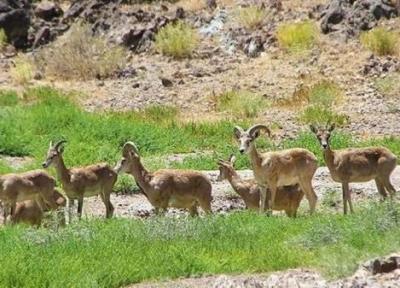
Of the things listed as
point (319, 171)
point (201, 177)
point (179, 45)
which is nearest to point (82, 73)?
point (179, 45)

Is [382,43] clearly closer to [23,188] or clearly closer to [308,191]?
[308,191]

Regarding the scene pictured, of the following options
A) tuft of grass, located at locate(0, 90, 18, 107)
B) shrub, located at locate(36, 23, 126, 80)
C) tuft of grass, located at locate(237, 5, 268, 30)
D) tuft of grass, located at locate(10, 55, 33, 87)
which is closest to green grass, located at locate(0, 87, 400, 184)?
tuft of grass, located at locate(0, 90, 18, 107)

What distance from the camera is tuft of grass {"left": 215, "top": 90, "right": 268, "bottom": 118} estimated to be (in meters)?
29.6

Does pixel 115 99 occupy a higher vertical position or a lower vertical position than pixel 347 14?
A: lower

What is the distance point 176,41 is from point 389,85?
9573 mm

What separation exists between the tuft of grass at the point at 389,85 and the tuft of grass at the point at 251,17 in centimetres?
896

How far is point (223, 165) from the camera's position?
62.1ft

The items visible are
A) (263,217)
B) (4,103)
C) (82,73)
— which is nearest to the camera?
(263,217)

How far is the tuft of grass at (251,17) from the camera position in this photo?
40.1 metres

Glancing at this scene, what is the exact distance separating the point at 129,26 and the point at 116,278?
30.6m

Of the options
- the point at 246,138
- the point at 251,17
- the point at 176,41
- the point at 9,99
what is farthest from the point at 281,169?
the point at 251,17

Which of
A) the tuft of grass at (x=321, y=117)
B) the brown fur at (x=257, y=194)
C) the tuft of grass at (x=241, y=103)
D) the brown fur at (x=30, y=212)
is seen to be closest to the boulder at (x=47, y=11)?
the tuft of grass at (x=241, y=103)

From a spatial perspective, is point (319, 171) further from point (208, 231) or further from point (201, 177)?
point (208, 231)

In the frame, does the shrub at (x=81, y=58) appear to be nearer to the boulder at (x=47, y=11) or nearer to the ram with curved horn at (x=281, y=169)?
the boulder at (x=47, y=11)
